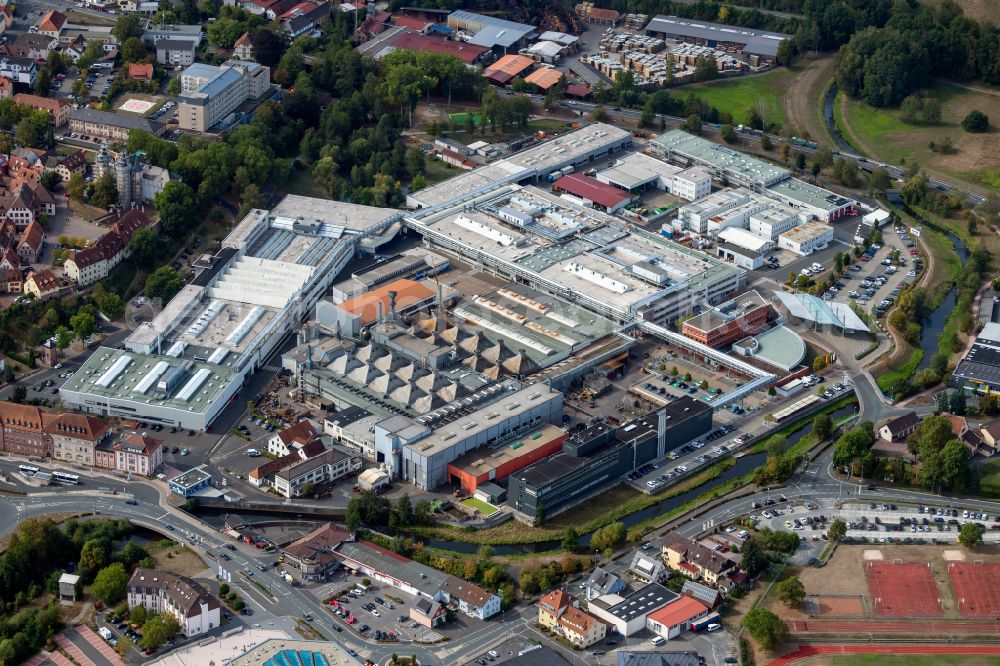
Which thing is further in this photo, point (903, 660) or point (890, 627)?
point (890, 627)

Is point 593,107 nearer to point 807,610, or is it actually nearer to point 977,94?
point 977,94

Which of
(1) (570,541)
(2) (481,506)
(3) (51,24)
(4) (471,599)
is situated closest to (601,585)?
(1) (570,541)

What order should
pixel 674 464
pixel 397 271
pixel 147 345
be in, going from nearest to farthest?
pixel 674 464
pixel 147 345
pixel 397 271

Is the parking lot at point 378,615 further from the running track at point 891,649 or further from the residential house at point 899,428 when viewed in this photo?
the residential house at point 899,428

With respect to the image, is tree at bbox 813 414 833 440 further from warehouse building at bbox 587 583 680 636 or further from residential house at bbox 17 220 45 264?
residential house at bbox 17 220 45 264

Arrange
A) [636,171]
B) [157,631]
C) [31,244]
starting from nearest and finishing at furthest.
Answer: [157,631] < [31,244] < [636,171]

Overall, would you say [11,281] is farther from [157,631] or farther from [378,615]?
[378,615]

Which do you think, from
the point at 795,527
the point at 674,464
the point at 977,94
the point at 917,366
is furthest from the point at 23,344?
the point at 977,94

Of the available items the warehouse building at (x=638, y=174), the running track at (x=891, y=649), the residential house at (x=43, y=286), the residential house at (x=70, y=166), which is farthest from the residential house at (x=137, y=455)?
the warehouse building at (x=638, y=174)
